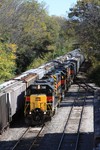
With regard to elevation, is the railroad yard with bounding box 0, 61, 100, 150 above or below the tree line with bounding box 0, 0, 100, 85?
below

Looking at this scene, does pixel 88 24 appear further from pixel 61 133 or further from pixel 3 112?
pixel 3 112

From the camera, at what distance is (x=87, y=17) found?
145ft

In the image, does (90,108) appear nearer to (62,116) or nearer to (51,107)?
(62,116)

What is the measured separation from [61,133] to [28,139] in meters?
2.28

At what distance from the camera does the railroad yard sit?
18.4 m

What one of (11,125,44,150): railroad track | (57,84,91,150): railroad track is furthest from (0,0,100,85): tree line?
(11,125,44,150): railroad track

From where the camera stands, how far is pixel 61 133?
21.2 metres

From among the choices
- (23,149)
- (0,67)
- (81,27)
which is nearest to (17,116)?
(23,149)

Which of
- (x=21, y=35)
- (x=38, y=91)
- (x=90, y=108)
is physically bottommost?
(x=90, y=108)

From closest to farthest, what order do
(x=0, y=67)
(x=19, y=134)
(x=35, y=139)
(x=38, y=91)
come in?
(x=35, y=139)
(x=19, y=134)
(x=38, y=91)
(x=0, y=67)

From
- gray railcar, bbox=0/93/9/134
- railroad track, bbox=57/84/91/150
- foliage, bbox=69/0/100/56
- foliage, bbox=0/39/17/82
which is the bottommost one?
railroad track, bbox=57/84/91/150

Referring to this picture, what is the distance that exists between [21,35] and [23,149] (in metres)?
41.1

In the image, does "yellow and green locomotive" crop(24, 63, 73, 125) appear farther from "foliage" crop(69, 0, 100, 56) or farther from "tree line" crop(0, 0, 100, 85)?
"foliage" crop(69, 0, 100, 56)

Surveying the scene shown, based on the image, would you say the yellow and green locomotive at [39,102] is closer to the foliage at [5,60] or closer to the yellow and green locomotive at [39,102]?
the yellow and green locomotive at [39,102]
